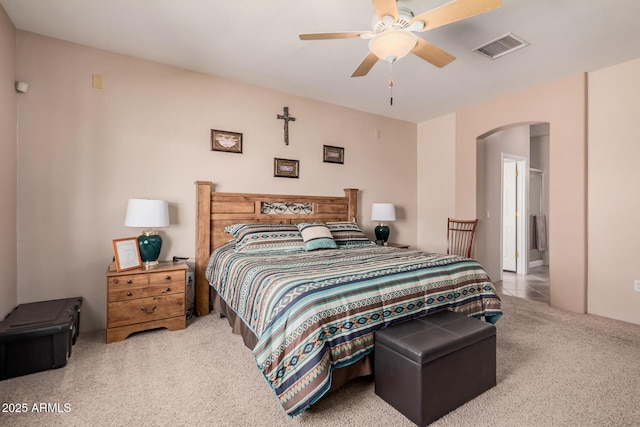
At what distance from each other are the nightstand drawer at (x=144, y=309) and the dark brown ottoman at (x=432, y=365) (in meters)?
1.93

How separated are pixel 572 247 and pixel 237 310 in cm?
370

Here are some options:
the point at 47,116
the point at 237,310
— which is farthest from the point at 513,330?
the point at 47,116

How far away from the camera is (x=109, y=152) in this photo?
2.96 meters

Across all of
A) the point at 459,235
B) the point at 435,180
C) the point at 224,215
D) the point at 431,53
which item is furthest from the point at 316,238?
the point at 435,180

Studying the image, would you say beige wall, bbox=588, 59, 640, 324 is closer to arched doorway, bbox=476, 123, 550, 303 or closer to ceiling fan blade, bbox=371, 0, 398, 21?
arched doorway, bbox=476, 123, 550, 303

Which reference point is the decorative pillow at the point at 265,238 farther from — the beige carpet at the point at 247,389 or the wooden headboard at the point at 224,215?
the beige carpet at the point at 247,389

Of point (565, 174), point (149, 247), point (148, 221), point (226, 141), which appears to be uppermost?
point (226, 141)

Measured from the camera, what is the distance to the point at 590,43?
278cm

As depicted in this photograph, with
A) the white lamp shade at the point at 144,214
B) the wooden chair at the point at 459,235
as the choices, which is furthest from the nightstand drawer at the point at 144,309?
the wooden chair at the point at 459,235

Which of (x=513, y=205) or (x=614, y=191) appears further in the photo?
(x=513, y=205)

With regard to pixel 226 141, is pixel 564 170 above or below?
below

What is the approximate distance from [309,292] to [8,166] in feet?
8.62

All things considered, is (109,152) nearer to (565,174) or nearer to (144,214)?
(144,214)

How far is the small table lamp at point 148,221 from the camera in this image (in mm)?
Answer: 2717
